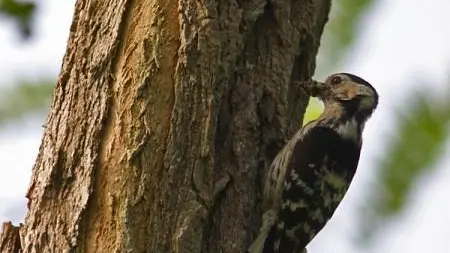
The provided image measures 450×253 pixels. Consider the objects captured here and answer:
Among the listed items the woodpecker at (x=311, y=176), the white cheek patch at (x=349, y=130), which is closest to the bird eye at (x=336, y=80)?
the woodpecker at (x=311, y=176)

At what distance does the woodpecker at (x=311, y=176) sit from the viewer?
11.1 feet

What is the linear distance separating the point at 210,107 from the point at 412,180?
4.59 feet

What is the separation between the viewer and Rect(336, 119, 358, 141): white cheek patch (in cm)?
408

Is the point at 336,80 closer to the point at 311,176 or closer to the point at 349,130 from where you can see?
the point at 349,130

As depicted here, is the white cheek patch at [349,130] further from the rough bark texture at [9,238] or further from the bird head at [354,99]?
the rough bark texture at [9,238]

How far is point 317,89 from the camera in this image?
3.68 m

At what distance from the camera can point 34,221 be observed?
2.76m

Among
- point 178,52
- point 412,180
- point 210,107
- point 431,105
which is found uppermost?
point 178,52

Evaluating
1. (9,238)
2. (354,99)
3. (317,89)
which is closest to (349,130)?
(354,99)

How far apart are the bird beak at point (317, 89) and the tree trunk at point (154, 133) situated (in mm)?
362

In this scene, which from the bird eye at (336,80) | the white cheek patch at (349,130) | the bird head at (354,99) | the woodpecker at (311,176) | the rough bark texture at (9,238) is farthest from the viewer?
the bird head at (354,99)

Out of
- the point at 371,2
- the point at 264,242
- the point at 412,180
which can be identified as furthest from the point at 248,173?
the point at 412,180

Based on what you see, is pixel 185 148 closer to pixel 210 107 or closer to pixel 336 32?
pixel 210 107

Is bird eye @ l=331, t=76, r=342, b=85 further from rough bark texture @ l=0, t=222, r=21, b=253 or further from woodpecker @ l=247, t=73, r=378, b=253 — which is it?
rough bark texture @ l=0, t=222, r=21, b=253
